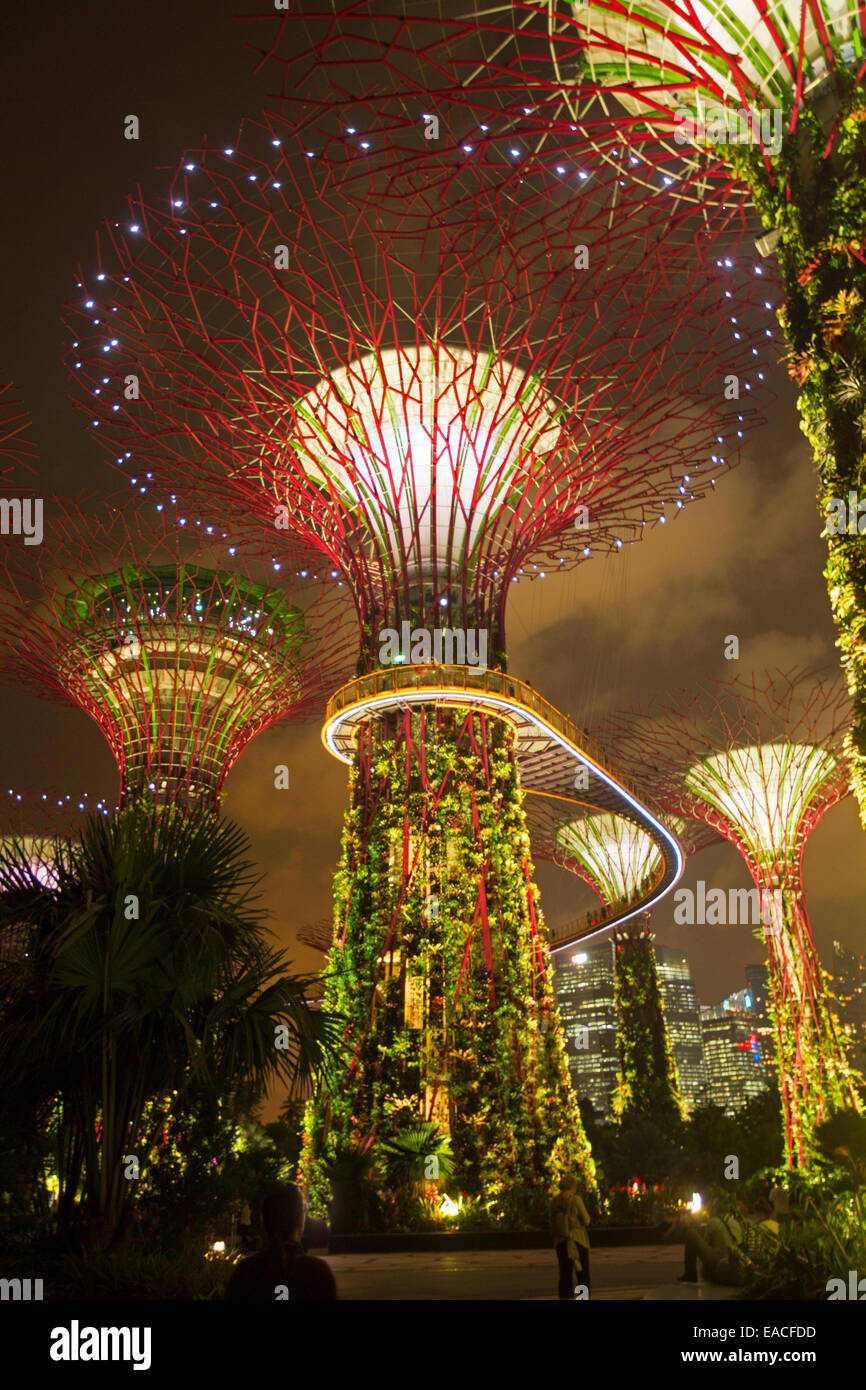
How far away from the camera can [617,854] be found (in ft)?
151

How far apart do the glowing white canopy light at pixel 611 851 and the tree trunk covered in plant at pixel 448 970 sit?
2420cm

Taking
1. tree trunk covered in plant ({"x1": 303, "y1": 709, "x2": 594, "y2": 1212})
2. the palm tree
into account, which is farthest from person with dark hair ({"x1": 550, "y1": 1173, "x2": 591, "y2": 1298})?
tree trunk covered in plant ({"x1": 303, "y1": 709, "x2": 594, "y2": 1212})

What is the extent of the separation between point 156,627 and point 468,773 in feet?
49.0

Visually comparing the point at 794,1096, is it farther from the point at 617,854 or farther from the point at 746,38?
the point at 746,38

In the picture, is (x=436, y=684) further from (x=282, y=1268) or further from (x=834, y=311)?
(x=282, y=1268)

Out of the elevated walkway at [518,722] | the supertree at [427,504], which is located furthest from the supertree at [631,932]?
the supertree at [427,504]

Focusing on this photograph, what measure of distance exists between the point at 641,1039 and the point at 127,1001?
4071 centimetres

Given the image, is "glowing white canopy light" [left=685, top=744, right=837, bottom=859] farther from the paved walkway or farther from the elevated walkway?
the paved walkway

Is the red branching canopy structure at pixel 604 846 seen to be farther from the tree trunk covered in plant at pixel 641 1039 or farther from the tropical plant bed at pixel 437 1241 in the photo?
the tropical plant bed at pixel 437 1241

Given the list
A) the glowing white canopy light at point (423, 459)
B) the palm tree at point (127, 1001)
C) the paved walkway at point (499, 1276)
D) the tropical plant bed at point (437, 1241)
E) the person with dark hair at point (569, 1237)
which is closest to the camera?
the palm tree at point (127, 1001)

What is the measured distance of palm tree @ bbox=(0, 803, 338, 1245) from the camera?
8484mm

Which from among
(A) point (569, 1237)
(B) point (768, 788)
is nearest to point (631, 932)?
(B) point (768, 788)

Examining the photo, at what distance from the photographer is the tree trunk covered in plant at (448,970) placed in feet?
62.2

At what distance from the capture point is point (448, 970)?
1997 centimetres
